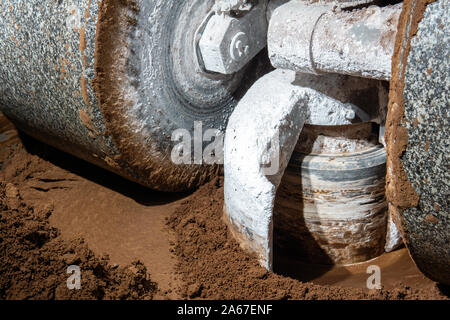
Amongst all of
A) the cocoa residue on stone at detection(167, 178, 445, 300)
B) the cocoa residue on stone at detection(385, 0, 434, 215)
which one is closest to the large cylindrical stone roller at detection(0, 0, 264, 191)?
the cocoa residue on stone at detection(167, 178, 445, 300)

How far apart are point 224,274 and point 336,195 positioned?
52 centimetres

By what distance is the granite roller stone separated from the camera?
4.17 ft

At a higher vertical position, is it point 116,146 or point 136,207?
point 116,146

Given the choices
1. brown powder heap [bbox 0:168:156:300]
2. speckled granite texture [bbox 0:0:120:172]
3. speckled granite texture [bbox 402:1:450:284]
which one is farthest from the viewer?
speckled granite texture [bbox 0:0:120:172]

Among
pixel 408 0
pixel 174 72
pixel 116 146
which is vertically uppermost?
pixel 408 0

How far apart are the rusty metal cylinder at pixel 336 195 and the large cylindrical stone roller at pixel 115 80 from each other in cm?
47

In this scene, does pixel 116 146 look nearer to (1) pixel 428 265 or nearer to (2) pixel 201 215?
(2) pixel 201 215

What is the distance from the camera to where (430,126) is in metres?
1.32

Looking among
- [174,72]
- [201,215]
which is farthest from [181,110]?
[201,215]

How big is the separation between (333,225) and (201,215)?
561 mm

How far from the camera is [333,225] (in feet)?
6.66

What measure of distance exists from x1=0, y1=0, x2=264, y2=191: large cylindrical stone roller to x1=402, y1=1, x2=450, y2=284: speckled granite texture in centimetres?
98

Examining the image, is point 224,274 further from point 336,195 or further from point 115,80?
point 115,80

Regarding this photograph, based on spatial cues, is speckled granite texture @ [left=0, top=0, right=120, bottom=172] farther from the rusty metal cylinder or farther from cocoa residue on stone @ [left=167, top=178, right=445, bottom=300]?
the rusty metal cylinder
